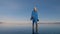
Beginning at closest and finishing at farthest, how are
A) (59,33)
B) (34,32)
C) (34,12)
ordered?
(34,12)
(34,32)
(59,33)

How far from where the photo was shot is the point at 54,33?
20.9 ft

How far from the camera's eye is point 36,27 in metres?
3.63

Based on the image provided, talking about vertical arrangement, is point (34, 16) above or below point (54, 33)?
above

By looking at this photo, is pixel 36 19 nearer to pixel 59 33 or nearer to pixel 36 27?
pixel 36 27

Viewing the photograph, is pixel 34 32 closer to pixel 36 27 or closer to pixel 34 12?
pixel 36 27

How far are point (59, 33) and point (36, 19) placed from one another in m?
3.13

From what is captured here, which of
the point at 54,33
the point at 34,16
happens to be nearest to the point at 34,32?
the point at 34,16

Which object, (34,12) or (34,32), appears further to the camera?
(34,32)

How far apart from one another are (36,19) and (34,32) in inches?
13.6

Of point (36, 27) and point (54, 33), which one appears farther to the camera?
point (54, 33)

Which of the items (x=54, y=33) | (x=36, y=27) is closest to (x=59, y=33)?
(x=54, y=33)

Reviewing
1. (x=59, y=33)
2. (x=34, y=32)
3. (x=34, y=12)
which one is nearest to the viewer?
(x=34, y=12)

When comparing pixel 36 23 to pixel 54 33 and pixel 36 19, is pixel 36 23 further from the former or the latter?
pixel 54 33

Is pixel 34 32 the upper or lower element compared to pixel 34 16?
lower
